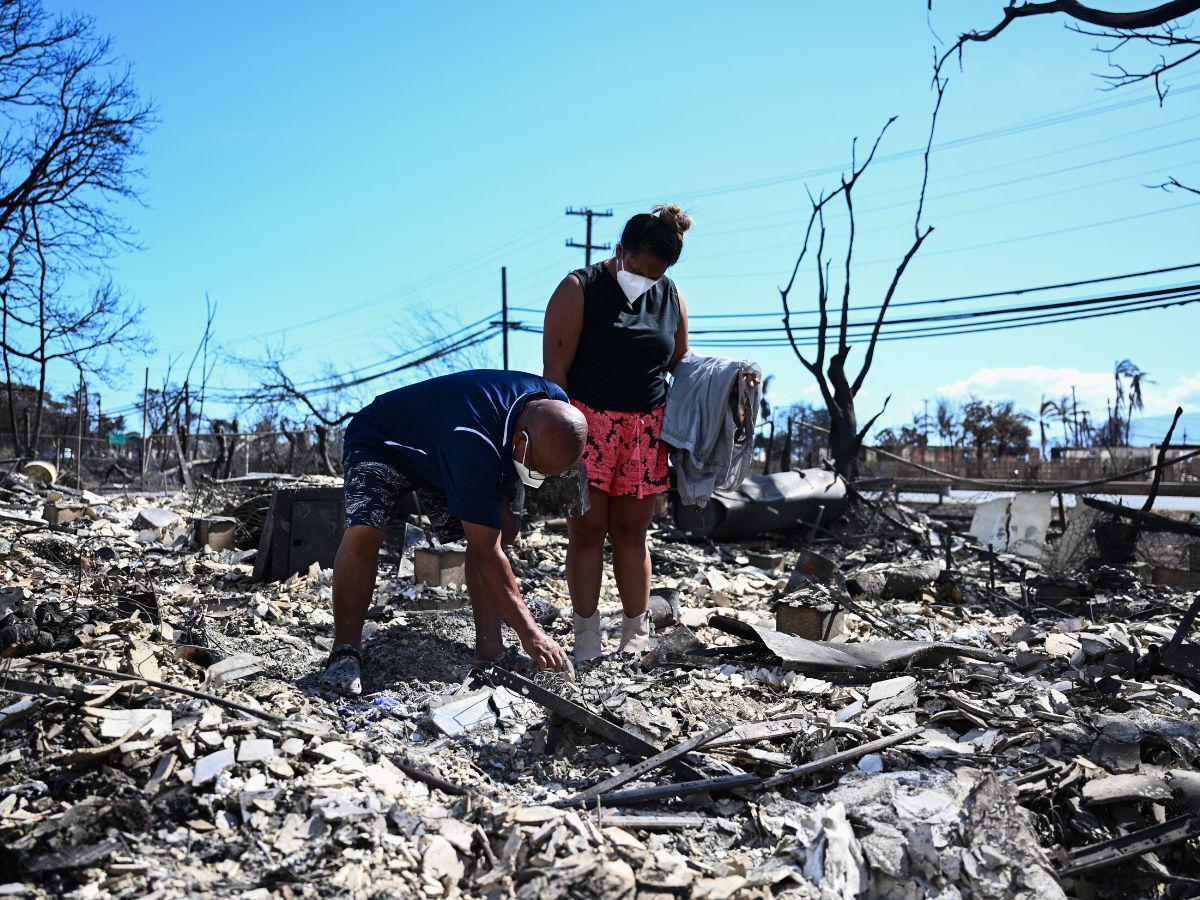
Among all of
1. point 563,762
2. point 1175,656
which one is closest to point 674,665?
point 563,762

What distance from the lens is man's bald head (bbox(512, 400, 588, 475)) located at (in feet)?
10.1

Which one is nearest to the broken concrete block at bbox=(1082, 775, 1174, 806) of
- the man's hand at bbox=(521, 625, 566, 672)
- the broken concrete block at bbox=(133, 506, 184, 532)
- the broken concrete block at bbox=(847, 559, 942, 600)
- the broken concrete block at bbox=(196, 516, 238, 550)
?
the man's hand at bbox=(521, 625, 566, 672)

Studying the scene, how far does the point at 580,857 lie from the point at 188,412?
19524 mm

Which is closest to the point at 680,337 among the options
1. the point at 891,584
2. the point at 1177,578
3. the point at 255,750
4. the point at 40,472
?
Answer: the point at 255,750

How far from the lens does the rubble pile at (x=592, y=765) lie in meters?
2.03

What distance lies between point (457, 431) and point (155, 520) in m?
6.25

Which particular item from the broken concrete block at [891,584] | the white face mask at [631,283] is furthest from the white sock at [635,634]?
the broken concrete block at [891,584]

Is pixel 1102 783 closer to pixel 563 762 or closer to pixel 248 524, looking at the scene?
pixel 563 762

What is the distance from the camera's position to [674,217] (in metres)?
3.84

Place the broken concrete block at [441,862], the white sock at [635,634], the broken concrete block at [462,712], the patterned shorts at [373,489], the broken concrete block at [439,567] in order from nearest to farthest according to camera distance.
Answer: the broken concrete block at [441,862] → the broken concrete block at [462,712] → the patterned shorts at [373,489] → the white sock at [635,634] → the broken concrete block at [439,567]

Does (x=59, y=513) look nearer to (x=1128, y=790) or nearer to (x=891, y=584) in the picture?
(x=891, y=584)

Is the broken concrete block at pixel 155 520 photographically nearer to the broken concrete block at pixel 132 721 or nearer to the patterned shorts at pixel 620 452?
the patterned shorts at pixel 620 452

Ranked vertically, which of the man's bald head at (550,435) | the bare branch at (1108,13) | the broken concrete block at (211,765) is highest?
the bare branch at (1108,13)

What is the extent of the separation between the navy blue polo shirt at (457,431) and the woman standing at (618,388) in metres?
0.49
